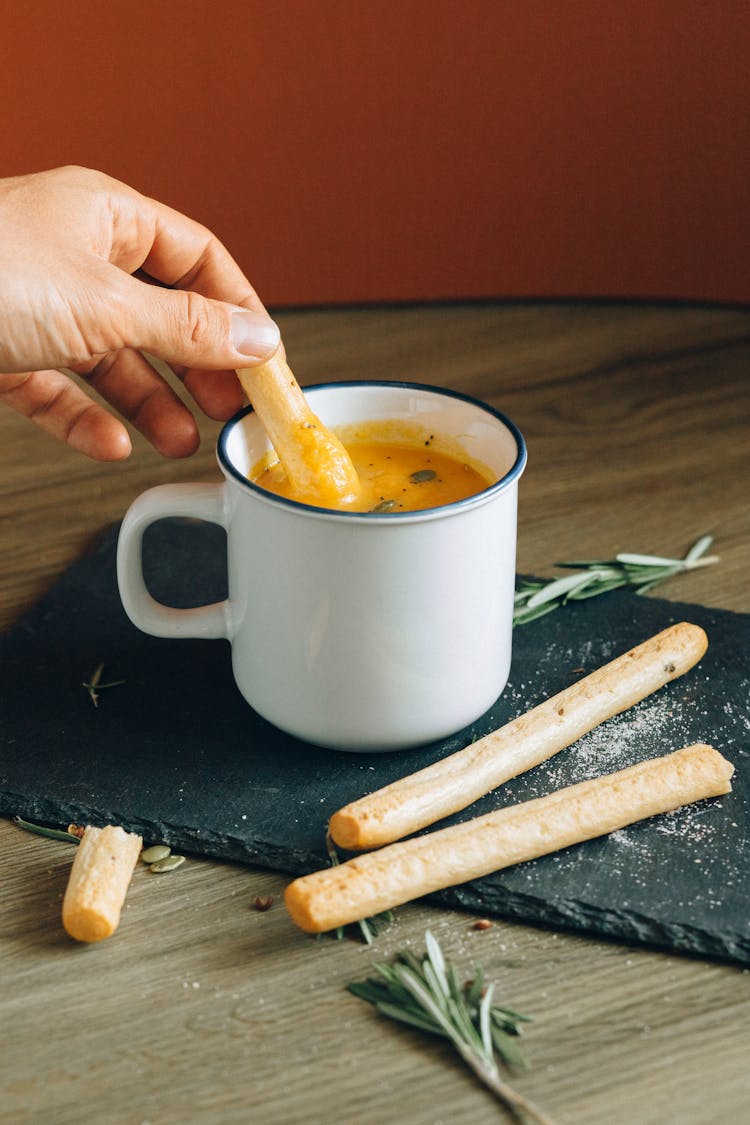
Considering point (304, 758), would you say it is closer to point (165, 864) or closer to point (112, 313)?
point (165, 864)

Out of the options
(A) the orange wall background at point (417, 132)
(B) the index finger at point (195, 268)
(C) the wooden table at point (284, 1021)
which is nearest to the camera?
(C) the wooden table at point (284, 1021)

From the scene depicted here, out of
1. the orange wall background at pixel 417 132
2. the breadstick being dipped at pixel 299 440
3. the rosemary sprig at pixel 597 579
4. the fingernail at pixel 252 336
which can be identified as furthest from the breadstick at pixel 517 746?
the orange wall background at pixel 417 132

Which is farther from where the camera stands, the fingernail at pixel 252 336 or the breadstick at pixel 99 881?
the fingernail at pixel 252 336

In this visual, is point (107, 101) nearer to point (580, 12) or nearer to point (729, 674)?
point (580, 12)

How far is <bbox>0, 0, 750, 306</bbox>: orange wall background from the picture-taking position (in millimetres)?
1866

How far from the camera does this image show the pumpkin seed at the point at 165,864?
3.23ft

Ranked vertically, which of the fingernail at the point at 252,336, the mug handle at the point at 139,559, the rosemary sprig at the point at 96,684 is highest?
the fingernail at the point at 252,336

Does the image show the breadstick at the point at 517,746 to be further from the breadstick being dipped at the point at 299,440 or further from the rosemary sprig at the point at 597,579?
the breadstick being dipped at the point at 299,440

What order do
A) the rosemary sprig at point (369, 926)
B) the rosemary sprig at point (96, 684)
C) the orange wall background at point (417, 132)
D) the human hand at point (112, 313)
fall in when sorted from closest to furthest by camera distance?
the rosemary sprig at point (369, 926) < the human hand at point (112, 313) < the rosemary sprig at point (96, 684) < the orange wall background at point (417, 132)

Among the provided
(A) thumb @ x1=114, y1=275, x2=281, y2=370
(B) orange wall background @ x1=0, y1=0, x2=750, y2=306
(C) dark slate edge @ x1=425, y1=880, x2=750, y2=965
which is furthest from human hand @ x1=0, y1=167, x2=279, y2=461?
(B) orange wall background @ x1=0, y1=0, x2=750, y2=306

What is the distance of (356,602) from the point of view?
3.25 ft

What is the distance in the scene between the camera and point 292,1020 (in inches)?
33.8

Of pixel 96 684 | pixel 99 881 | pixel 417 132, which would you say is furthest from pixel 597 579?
pixel 417 132

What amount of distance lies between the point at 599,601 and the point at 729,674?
0.16 m
